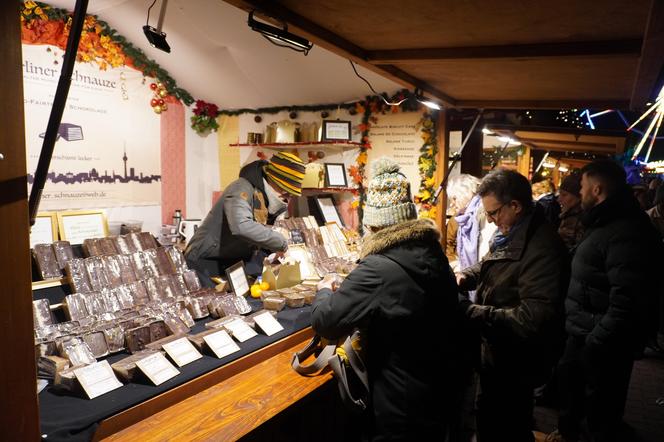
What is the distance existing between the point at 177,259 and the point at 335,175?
2689 mm

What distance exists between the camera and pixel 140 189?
18.2 ft

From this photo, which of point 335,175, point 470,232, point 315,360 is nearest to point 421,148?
point 335,175

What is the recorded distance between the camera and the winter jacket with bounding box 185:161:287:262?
2.85m

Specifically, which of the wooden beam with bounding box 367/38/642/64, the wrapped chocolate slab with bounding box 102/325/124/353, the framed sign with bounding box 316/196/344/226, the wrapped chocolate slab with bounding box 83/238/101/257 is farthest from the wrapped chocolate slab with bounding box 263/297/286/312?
the framed sign with bounding box 316/196/344/226

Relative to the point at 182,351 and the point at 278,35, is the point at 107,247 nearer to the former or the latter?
the point at 182,351

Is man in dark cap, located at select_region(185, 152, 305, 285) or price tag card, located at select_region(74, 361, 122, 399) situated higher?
man in dark cap, located at select_region(185, 152, 305, 285)

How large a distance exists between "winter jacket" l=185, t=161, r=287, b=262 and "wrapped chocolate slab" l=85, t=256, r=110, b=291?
0.72 m

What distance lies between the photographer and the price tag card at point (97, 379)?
1.54 metres

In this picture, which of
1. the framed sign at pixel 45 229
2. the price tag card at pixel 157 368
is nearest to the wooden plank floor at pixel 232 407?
the price tag card at pixel 157 368

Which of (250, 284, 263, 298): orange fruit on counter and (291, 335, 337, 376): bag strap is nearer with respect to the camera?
(291, 335, 337, 376): bag strap

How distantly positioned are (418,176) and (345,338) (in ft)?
10.4

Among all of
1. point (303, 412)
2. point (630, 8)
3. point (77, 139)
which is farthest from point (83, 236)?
point (630, 8)

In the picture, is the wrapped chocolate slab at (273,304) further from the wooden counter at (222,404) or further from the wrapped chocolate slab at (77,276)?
the wrapped chocolate slab at (77,276)

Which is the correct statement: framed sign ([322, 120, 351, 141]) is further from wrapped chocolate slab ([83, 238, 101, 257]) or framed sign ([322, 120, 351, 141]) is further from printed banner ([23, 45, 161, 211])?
wrapped chocolate slab ([83, 238, 101, 257])
